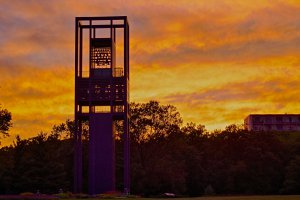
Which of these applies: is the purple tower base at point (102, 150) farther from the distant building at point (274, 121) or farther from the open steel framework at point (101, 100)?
the distant building at point (274, 121)

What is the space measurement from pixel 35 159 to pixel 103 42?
16.4 meters

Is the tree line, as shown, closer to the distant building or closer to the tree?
the tree

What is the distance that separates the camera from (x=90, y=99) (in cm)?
6166

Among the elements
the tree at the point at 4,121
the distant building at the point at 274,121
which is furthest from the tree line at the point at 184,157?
the distant building at the point at 274,121

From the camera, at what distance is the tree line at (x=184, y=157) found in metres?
73.8

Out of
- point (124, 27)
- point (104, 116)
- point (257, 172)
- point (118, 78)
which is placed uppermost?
point (124, 27)

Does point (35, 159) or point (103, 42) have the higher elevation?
point (103, 42)

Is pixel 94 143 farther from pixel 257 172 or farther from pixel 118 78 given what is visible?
pixel 257 172

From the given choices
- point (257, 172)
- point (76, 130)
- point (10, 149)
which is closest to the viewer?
point (76, 130)

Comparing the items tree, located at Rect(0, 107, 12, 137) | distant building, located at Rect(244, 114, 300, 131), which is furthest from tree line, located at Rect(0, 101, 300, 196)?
distant building, located at Rect(244, 114, 300, 131)

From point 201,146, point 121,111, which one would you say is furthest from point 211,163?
point 121,111

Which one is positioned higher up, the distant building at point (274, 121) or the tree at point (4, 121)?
the distant building at point (274, 121)

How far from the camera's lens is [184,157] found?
3221 inches

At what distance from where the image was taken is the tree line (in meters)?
73.8
